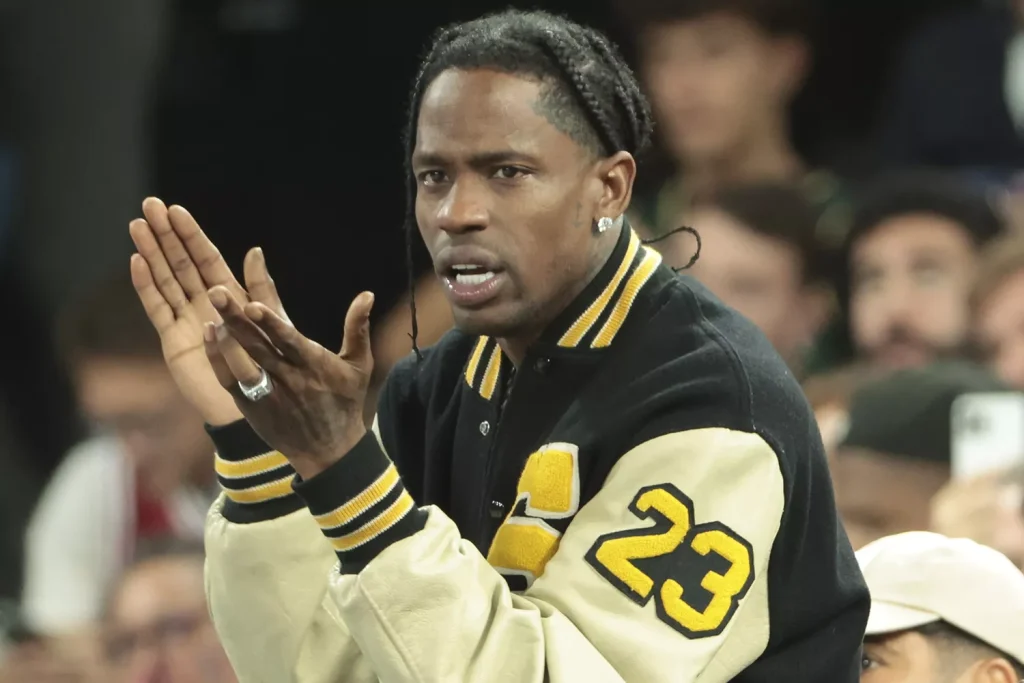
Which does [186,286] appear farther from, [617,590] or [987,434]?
[987,434]

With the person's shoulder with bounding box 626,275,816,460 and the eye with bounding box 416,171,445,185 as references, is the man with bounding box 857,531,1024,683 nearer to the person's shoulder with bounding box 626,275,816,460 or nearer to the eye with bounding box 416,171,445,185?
the person's shoulder with bounding box 626,275,816,460

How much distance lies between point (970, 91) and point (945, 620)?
2907 mm

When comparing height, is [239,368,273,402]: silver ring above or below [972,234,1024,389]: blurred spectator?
above

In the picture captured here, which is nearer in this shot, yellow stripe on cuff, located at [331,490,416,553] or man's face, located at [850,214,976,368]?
yellow stripe on cuff, located at [331,490,416,553]

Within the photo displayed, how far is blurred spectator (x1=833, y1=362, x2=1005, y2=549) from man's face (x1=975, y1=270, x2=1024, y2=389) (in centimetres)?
43

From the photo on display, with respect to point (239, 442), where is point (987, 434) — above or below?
below

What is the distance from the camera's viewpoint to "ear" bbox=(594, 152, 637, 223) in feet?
6.75

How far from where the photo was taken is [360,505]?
1849 mm

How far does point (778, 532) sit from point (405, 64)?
11.6 ft

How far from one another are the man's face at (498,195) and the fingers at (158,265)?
1.07 feet

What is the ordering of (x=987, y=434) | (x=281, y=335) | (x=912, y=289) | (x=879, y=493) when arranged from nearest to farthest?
(x=281, y=335) < (x=879, y=493) < (x=987, y=434) < (x=912, y=289)

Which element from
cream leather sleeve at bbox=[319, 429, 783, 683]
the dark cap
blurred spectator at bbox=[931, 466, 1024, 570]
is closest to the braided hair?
cream leather sleeve at bbox=[319, 429, 783, 683]

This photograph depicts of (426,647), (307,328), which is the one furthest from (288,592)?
(307,328)

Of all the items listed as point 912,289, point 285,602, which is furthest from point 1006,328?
point 285,602
